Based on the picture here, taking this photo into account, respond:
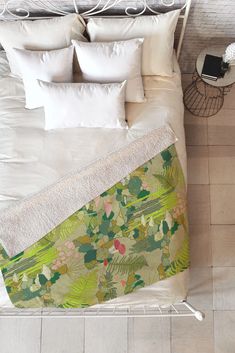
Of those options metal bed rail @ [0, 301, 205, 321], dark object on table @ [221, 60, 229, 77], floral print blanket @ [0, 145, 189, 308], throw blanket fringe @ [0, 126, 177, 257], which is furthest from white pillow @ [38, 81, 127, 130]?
metal bed rail @ [0, 301, 205, 321]

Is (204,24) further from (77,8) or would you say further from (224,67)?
(77,8)

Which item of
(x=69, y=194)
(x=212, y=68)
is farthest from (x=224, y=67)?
(x=69, y=194)

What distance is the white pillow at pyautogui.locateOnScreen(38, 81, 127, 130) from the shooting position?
177 cm

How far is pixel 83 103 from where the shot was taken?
1.79 metres

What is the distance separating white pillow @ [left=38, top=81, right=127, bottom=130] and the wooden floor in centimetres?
80

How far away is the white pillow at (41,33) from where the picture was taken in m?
1.81

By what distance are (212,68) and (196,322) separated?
4.82ft

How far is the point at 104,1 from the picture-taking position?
6.17ft

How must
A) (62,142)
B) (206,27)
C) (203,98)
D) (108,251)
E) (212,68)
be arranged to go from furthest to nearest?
(203,98), (206,27), (212,68), (62,142), (108,251)

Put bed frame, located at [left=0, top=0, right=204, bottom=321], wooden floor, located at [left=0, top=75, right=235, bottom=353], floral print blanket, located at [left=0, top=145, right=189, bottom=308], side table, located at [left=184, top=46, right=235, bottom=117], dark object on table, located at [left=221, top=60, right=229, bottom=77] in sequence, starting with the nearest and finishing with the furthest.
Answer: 1. floral print blanket, located at [left=0, top=145, right=189, bottom=308]
2. bed frame, located at [left=0, top=0, right=204, bottom=321]
3. dark object on table, located at [left=221, top=60, right=229, bottom=77]
4. wooden floor, located at [left=0, top=75, right=235, bottom=353]
5. side table, located at [left=184, top=46, right=235, bottom=117]

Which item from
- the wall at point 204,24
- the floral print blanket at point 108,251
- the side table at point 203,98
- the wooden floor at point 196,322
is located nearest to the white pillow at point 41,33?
the wall at point 204,24

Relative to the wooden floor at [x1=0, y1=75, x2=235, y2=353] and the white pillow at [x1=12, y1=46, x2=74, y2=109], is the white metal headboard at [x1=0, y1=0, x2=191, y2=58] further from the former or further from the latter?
the wooden floor at [x1=0, y1=75, x2=235, y2=353]

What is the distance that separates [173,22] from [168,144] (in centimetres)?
60

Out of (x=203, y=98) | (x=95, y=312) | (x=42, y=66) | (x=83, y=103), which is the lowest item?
(x=95, y=312)
